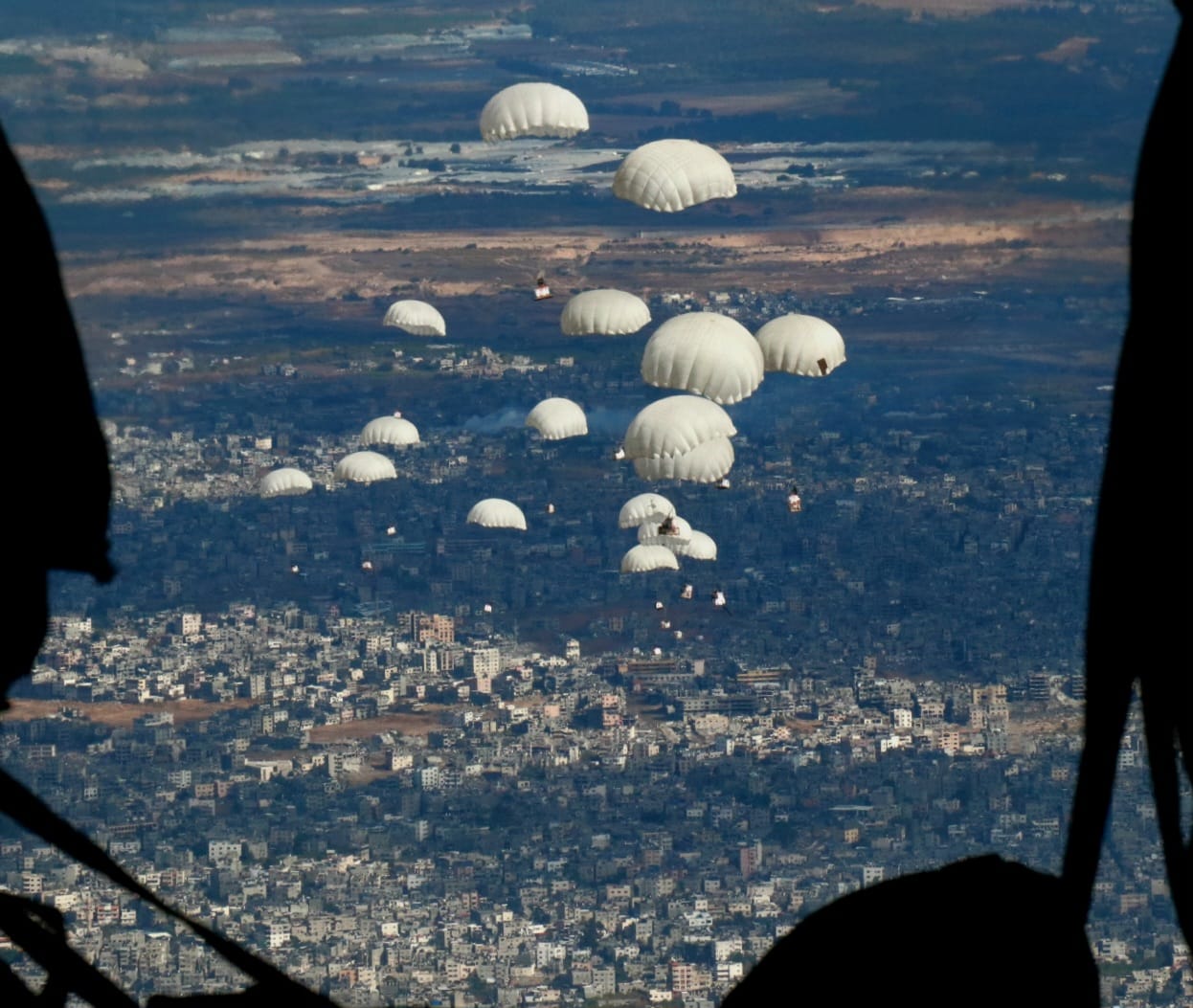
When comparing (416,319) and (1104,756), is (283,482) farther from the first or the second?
(1104,756)

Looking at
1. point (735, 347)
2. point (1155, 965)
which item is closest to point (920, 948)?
point (735, 347)

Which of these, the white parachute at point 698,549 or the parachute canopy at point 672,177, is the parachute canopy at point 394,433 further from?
the parachute canopy at point 672,177

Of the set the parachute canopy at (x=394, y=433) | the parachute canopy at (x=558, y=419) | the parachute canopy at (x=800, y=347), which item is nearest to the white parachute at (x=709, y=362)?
the parachute canopy at (x=800, y=347)

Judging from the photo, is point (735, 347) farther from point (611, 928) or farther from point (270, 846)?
point (270, 846)

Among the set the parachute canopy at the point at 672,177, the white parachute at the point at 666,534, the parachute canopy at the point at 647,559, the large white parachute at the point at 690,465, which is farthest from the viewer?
the parachute canopy at the point at 647,559

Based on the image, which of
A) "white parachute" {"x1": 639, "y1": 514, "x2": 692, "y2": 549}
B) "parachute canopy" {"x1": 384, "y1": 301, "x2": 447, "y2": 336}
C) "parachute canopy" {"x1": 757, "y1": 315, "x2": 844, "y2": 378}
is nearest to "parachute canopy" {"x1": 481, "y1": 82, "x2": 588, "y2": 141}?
"parachute canopy" {"x1": 757, "y1": 315, "x2": 844, "y2": 378}

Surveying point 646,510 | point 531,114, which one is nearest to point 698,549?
point 646,510
